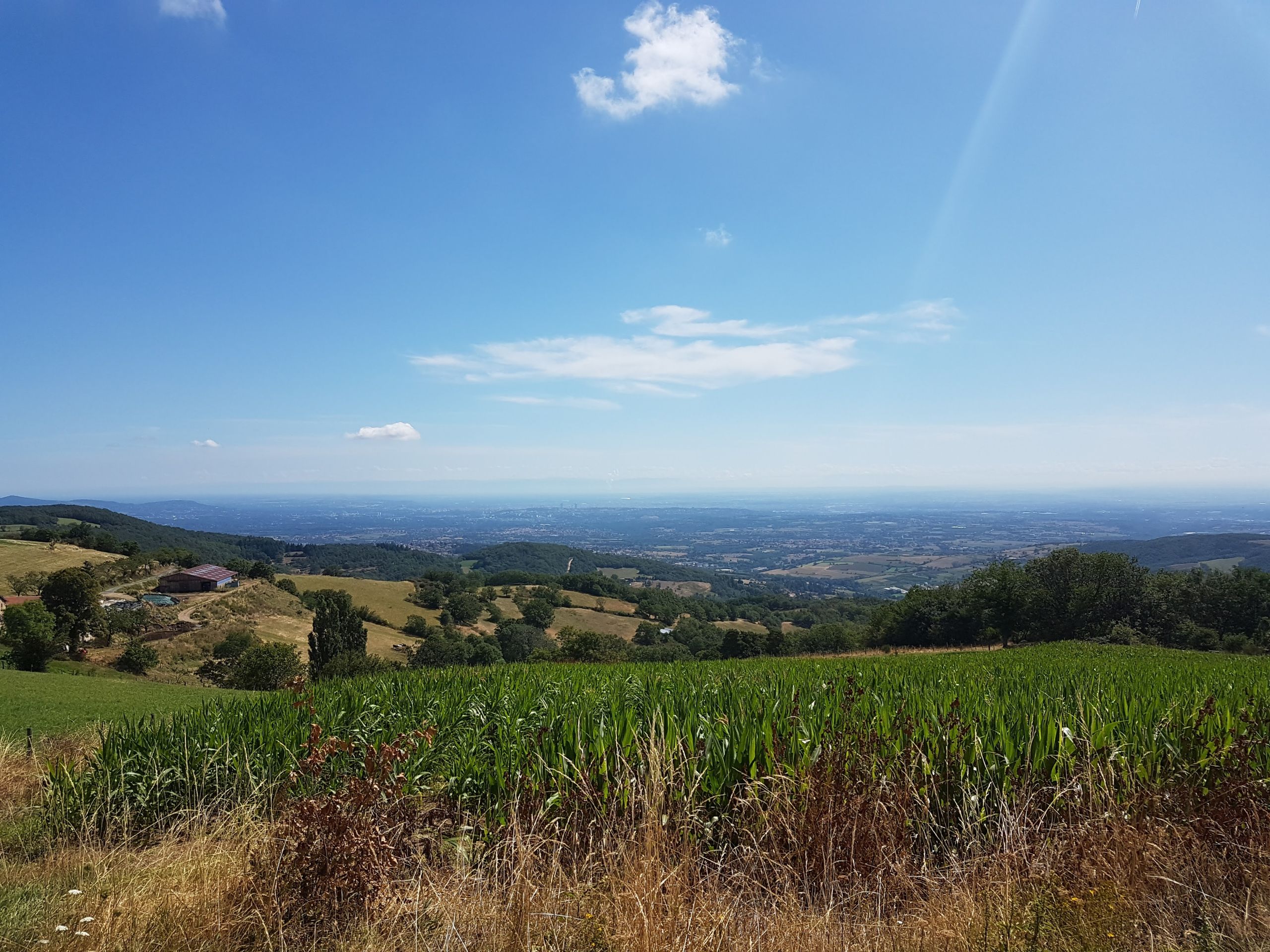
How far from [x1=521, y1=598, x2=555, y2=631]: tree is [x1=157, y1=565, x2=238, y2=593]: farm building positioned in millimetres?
38655

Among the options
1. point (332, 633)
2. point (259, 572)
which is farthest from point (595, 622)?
point (259, 572)

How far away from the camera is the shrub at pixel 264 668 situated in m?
40.3

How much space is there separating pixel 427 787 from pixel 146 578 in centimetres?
9798

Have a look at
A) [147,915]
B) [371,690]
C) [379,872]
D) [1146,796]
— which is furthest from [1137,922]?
[371,690]

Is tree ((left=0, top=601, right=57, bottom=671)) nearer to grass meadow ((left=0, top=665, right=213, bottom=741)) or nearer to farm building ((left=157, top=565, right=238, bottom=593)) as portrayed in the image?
grass meadow ((left=0, top=665, right=213, bottom=741))

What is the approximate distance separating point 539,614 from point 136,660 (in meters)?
50.3

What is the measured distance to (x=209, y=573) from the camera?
8075 centimetres

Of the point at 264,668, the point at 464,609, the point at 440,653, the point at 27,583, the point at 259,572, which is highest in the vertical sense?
the point at 27,583

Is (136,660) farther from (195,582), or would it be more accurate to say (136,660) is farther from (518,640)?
(195,582)

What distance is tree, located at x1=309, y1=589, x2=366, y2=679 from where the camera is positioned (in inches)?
1923

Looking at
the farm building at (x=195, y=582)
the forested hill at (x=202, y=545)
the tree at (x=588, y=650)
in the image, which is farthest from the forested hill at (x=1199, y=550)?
the forested hill at (x=202, y=545)

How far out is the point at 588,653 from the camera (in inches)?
1620

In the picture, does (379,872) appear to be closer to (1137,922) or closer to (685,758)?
(685,758)

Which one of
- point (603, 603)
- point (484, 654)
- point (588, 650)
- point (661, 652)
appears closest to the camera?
point (588, 650)
